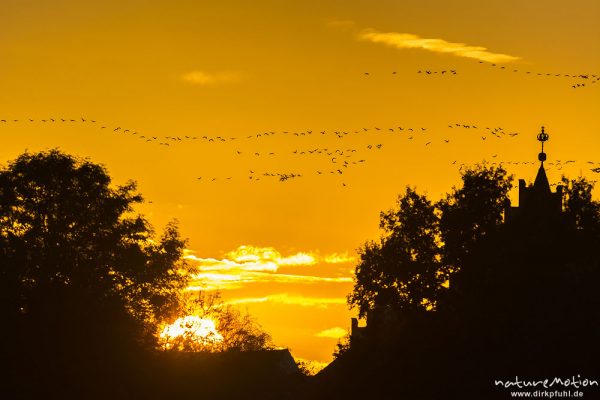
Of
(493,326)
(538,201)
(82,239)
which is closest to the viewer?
(493,326)

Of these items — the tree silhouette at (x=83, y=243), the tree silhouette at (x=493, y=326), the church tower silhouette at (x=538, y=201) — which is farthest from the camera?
the church tower silhouette at (x=538, y=201)

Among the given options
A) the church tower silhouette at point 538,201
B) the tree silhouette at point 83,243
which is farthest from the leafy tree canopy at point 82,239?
the church tower silhouette at point 538,201

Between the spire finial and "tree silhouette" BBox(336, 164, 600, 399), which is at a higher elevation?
the spire finial

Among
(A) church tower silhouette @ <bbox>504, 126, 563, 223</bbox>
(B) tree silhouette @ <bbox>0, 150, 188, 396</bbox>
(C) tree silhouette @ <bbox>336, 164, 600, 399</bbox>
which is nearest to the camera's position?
(C) tree silhouette @ <bbox>336, 164, 600, 399</bbox>

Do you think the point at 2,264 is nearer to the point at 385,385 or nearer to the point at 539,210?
the point at 385,385

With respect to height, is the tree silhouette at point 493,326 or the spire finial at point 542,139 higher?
the spire finial at point 542,139

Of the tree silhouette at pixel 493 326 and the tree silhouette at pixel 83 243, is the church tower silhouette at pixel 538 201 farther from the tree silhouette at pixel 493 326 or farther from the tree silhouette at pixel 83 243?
the tree silhouette at pixel 83 243

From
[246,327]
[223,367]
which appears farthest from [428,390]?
[246,327]

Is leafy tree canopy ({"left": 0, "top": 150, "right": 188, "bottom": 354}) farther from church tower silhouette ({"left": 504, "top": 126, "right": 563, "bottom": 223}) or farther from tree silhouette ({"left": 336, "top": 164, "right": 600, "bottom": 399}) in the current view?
church tower silhouette ({"left": 504, "top": 126, "right": 563, "bottom": 223})

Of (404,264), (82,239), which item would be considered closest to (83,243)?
(82,239)

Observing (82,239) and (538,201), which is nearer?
(82,239)

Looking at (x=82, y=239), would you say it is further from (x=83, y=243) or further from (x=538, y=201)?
Result: (x=538, y=201)

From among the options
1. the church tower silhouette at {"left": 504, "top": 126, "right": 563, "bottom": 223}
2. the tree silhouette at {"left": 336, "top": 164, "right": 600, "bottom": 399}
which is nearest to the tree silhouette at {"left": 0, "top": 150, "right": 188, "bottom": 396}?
the tree silhouette at {"left": 336, "top": 164, "right": 600, "bottom": 399}

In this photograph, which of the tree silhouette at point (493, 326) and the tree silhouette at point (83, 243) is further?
the tree silhouette at point (83, 243)
